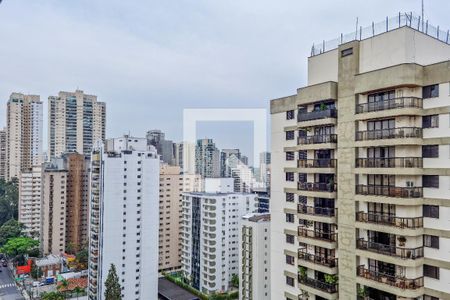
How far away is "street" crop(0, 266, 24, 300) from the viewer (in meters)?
11.9

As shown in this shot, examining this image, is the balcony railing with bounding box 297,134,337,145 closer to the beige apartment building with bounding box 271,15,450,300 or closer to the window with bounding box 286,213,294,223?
the beige apartment building with bounding box 271,15,450,300

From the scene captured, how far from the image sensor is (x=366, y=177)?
4.08m

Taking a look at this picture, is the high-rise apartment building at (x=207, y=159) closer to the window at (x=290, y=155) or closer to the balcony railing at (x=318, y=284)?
the window at (x=290, y=155)

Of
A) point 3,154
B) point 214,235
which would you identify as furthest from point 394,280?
point 3,154

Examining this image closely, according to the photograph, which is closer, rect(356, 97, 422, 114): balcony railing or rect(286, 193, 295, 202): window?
rect(356, 97, 422, 114): balcony railing

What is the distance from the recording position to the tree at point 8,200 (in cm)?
1886

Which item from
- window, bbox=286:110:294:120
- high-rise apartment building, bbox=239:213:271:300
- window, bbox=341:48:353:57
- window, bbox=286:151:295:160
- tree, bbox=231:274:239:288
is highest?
window, bbox=341:48:353:57

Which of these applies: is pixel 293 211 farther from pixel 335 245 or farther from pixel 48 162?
pixel 48 162

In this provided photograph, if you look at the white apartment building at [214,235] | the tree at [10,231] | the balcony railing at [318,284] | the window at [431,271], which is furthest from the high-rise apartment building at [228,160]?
the tree at [10,231]

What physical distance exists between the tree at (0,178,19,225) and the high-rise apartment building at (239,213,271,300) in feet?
50.0

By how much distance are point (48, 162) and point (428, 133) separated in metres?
16.7

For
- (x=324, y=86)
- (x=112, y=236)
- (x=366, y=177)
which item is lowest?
(x=112, y=236)

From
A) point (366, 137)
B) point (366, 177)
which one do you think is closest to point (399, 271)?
point (366, 177)

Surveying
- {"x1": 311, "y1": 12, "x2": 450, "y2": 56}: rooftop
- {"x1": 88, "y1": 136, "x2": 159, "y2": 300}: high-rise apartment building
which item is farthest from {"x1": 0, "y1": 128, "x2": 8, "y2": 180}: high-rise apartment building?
{"x1": 311, "y1": 12, "x2": 450, "y2": 56}: rooftop
